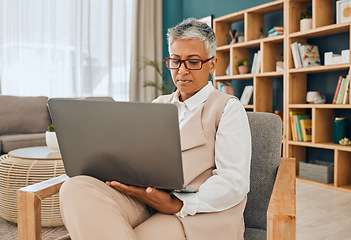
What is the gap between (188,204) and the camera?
0.99 meters

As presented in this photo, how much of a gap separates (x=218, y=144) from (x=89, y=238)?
462 mm

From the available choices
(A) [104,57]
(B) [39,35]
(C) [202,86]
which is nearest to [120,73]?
(A) [104,57]

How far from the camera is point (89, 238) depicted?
0.85 m

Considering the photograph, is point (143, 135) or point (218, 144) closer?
point (143, 135)

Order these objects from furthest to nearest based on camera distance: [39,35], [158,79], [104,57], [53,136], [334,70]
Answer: [158,79]
[104,57]
[39,35]
[334,70]
[53,136]

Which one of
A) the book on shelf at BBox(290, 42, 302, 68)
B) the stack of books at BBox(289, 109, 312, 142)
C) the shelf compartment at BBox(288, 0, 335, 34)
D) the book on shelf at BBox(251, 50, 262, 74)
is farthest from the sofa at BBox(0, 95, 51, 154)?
the shelf compartment at BBox(288, 0, 335, 34)

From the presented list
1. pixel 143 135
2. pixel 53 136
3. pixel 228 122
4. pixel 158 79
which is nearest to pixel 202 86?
pixel 228 122

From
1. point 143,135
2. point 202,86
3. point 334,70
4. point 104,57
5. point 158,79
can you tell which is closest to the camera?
point 143,135

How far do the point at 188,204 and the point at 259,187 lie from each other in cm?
39

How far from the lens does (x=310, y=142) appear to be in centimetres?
333

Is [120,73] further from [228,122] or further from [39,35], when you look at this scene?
[228,122]

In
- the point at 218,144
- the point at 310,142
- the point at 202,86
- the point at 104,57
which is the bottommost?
the point at 310,142

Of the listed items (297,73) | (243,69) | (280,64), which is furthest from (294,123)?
(243,69)

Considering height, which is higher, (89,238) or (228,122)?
(228,122)
